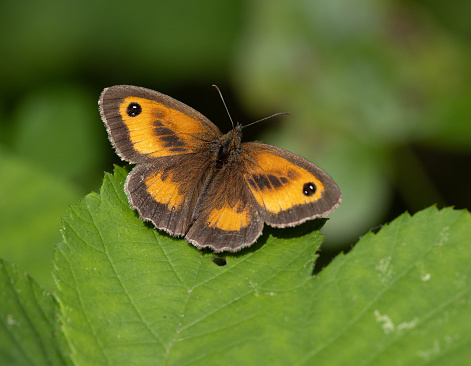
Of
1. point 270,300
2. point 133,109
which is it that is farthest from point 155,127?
point 270,300

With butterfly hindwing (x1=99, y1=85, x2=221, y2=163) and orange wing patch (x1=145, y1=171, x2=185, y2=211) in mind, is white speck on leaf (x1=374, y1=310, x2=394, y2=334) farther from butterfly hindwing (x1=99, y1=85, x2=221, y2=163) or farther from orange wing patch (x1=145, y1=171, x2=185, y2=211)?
butterfly hindwing (x1=99, y1=85, x2=221, y2=163)

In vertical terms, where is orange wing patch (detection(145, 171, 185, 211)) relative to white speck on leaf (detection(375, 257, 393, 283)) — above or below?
above

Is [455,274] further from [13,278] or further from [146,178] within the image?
[13,278]

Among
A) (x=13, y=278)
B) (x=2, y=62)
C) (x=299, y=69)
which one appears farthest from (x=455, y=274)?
(x=2, y=62)

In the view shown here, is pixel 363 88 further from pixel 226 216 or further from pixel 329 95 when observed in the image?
pixel 226 216

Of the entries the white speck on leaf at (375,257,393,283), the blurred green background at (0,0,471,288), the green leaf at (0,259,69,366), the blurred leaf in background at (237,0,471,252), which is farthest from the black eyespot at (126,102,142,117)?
the blurred leaf in background at (237,0,471,252)

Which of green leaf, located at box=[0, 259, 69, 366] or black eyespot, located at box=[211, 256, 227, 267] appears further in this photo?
black eyespot, located at box=[211, 256, 227, 267]

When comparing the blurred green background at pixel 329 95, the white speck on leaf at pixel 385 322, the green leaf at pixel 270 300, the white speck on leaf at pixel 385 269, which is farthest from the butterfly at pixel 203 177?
the blurred green background at pixel 329 95

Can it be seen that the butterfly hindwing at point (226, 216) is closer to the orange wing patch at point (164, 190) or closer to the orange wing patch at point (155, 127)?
the orange wing patch at point (164, 190)
